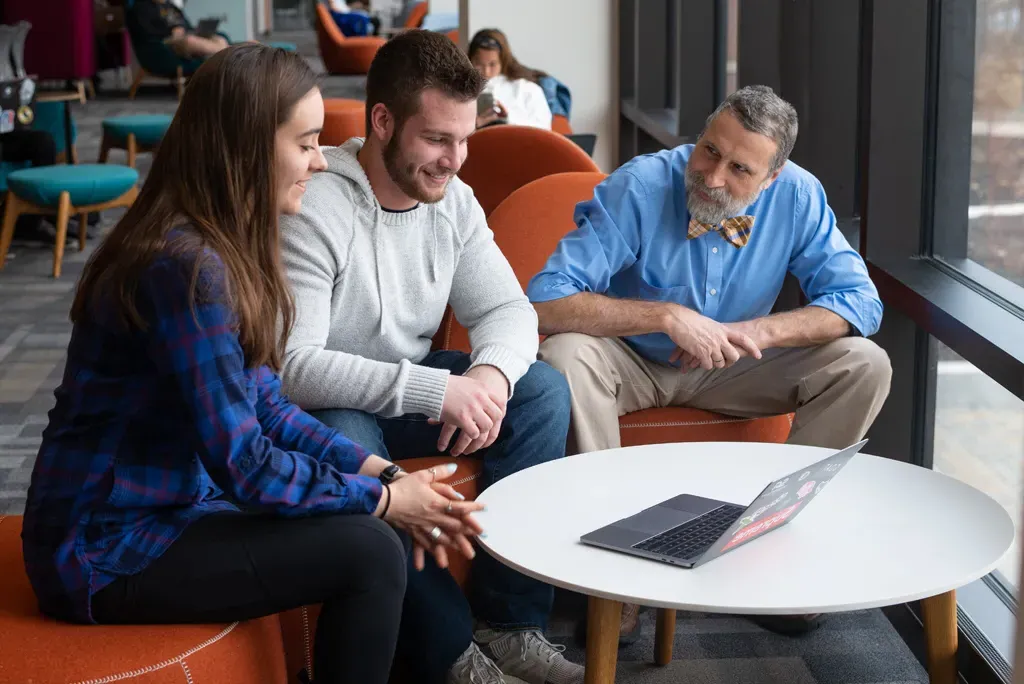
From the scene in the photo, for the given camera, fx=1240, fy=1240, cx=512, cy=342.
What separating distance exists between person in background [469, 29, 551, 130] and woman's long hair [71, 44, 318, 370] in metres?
4.29

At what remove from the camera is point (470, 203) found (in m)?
2.72

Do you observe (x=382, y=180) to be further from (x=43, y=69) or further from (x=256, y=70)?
(x=43, y=69)

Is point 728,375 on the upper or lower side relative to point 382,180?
lower

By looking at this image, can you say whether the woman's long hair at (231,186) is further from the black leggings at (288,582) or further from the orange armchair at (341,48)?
the orange armchair at (341,48)

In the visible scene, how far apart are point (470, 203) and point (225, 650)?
122 centimetres

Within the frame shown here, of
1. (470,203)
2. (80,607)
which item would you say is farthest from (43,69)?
(80,607)

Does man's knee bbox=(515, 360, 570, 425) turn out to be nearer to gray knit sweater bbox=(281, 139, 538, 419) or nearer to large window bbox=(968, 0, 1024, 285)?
gray knit sweater bbox=(281, 139, 538, 419)

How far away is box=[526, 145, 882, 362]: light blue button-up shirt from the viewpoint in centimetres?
293

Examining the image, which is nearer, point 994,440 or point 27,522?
point 27,522

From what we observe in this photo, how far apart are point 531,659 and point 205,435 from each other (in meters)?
0.93

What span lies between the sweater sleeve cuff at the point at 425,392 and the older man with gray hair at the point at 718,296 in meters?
0.44

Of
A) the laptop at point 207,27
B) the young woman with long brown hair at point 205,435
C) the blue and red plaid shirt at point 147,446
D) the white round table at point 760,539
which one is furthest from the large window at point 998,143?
the laptop at point 207,27

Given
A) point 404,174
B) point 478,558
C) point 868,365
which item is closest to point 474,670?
point 478,558

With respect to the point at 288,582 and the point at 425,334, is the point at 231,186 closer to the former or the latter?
the point at 288,582
